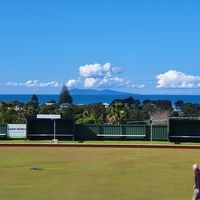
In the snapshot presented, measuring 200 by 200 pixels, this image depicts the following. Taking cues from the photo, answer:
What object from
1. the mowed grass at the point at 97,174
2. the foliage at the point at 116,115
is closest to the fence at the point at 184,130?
the mowed grass at the point at 97,174

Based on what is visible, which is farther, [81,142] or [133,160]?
[81,142]

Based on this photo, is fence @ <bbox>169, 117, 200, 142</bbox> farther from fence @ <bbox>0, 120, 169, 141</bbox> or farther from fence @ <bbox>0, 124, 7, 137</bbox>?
fence @ <bbox>0, 124, 7, 137</bbox>

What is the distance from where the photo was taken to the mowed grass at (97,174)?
1842cm

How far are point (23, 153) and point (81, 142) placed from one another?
862 cm

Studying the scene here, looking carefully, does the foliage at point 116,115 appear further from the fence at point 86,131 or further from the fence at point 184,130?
the fence at point 184,130

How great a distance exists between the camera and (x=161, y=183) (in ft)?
68.7

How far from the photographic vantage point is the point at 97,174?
23.7 meters

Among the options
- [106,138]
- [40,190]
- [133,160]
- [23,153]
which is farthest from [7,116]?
[40,190]

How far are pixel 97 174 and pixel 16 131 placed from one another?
21.8 metres

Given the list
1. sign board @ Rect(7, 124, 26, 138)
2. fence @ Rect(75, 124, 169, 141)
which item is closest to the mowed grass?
fence @ Rect(75, 124, 169, 141)

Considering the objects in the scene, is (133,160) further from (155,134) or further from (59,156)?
(155,134)

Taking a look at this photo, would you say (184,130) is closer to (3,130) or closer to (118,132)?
(118,132)

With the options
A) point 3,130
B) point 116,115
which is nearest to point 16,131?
point 3,130

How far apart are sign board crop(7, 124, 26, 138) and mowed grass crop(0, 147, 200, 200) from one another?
337 inches
